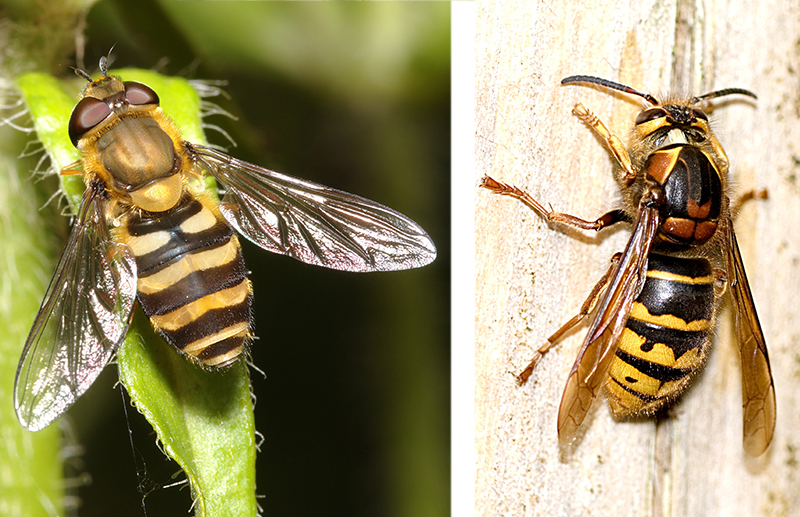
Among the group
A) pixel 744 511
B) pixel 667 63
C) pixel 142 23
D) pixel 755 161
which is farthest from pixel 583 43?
pixel 744 511

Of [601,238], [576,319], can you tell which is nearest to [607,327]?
[576,319]

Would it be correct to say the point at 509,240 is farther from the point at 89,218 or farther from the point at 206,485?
the point at 89,218

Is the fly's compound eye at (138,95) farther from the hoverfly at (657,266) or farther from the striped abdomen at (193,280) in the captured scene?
A: the hoverfly at (657,266)

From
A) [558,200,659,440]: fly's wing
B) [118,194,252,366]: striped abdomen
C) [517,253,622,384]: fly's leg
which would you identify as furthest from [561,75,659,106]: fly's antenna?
[118,194,252,366]: striped abdomen

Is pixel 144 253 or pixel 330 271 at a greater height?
pixel 144 253

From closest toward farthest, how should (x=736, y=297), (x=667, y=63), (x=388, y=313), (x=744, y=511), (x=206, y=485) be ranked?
(x=206, y=485)
(x=667, y=63)
(x=736, y=297)
(x=744, y=511)
(x=388, y=313)

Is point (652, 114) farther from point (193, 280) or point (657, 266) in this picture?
point (193, 280)
